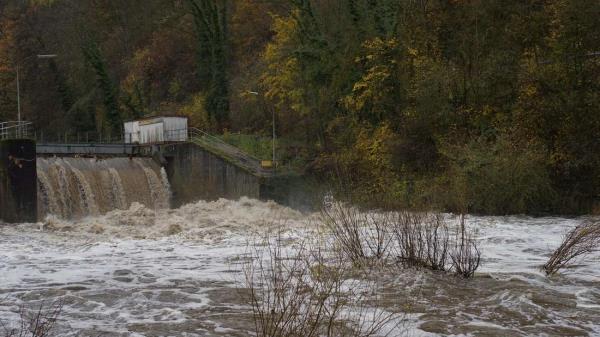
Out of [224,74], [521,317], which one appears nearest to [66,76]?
[224,74]

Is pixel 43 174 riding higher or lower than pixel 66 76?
lower

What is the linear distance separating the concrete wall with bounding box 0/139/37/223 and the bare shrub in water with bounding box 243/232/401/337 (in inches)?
586

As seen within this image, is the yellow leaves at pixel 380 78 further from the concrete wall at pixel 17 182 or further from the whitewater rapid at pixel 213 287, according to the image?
the concrete wall at pixel 17 182

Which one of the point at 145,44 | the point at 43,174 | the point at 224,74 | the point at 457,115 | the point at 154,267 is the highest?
the point at 145,44

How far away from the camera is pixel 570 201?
23266mm

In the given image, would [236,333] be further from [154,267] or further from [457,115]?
[457,115]

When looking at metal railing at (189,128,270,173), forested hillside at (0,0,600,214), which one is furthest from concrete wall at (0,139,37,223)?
forested hillside at (0,0,600,214)

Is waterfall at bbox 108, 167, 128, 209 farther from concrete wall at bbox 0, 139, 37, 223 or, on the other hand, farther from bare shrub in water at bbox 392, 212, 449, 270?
bare shrub in water at bbox 392, 212, 449, 270

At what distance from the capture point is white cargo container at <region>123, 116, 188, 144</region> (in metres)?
35.7

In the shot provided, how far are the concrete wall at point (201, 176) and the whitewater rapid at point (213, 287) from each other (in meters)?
10.2

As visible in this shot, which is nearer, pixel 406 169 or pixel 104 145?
pixel 406 169

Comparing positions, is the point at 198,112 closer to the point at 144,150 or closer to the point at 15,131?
the point at 144,150

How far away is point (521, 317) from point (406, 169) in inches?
793

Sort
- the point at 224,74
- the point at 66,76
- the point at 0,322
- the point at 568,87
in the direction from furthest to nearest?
1. the point at 66,76
2. the point at 224,74
3. the point at 568,87
4. the point at 0,322
